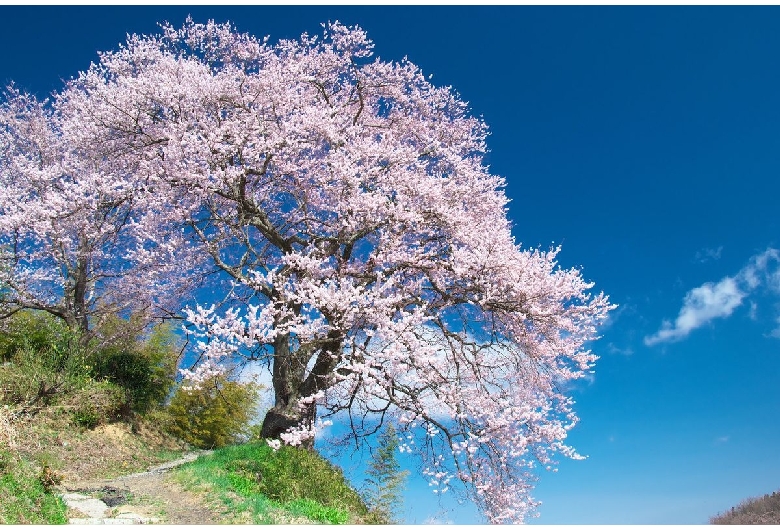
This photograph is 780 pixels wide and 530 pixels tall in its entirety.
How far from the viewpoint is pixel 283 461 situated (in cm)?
1159

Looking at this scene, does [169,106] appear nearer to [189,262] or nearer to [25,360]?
[189,262]

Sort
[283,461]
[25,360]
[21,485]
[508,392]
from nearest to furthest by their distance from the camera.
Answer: [21,485] < [283,461] < [25,360] < [508,392]

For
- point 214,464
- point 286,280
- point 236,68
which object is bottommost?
point 214,464

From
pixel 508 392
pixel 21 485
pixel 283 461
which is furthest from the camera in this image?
pixel 508 392

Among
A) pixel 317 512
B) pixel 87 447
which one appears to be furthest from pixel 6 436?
pixel 87 447

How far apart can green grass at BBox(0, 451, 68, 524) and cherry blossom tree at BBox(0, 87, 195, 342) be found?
561 cm

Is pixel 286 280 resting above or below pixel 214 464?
above

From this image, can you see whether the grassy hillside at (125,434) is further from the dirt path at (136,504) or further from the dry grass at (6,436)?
the dirt path at (136,504)

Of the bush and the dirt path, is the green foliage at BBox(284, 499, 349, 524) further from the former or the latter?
the bush

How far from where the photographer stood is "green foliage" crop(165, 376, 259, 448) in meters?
20.1

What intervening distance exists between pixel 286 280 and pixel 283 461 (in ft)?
11.8

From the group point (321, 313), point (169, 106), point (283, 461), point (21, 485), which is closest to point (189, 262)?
point (169, 106)

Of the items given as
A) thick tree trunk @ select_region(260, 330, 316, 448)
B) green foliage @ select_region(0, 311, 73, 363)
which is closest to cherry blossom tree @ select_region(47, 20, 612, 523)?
thick tree trunk @ select_region(260, 330, 316, 448)

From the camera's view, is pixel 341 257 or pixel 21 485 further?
pixel 341 257
